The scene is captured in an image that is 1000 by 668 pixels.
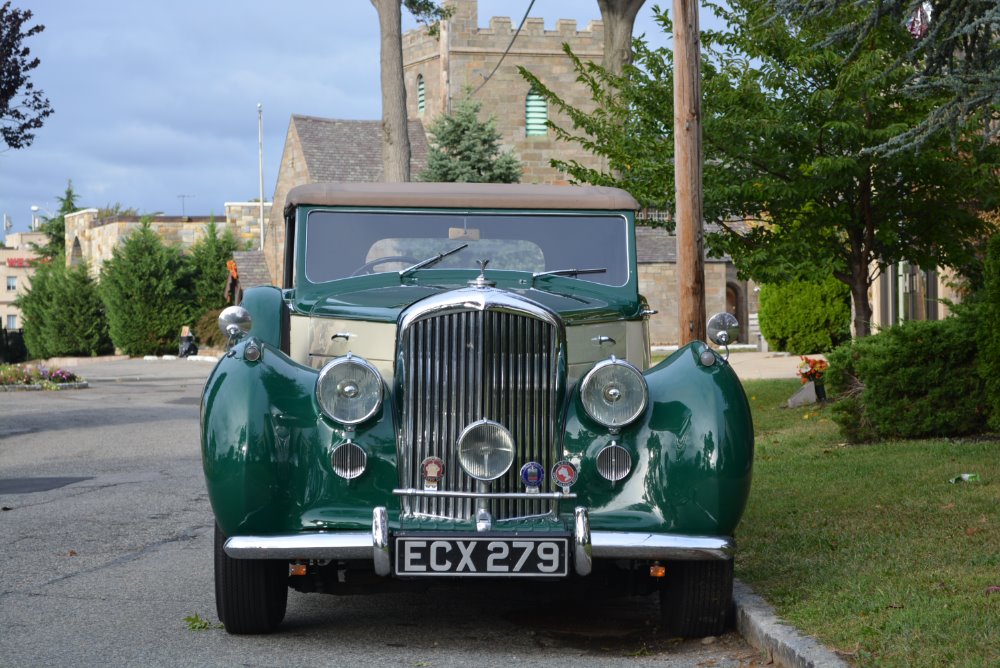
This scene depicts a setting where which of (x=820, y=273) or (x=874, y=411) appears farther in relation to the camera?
(x=820, y=273)

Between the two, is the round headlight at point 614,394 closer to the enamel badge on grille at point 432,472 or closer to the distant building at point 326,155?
the enamel badge on grille at point 432,472

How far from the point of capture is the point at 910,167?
553 inches

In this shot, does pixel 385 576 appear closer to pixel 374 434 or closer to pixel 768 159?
pixel 374 434

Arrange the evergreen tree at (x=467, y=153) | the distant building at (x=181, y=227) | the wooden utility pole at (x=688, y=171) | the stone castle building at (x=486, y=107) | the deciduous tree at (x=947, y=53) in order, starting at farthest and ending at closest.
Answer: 1. the distant building at (x=181, y=227)
2. the stone castle building at (x=486, y=107)
3. the evergreen tree at (x=467, y=153)
4. the wooden utility pole at (x=688, y=171)
5. the deciduous tree at (x=947, y=53)

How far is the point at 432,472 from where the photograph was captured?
207 inches

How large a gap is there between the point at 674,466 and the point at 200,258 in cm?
→ 4763

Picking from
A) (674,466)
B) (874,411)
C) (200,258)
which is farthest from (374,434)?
(200,258)

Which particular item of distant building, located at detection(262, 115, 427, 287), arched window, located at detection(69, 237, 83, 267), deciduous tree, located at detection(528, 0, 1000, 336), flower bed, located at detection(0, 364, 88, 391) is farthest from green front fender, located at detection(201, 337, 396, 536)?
arched window, located at detection(69, 237, 83, 267)

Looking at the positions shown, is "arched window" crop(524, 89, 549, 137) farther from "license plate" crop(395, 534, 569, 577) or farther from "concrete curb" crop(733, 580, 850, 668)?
"license plate" crop(395, 534, 569, 577)

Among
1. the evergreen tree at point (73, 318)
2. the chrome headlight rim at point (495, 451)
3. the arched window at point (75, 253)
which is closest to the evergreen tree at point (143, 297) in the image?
the evergreen tree at point (73, 318)

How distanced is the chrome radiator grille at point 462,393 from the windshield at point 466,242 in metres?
1.61

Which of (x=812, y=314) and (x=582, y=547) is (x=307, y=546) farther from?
(x=812, y=314)

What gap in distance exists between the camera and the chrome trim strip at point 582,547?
5016mm

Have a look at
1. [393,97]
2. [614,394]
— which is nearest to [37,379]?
[393,97]
